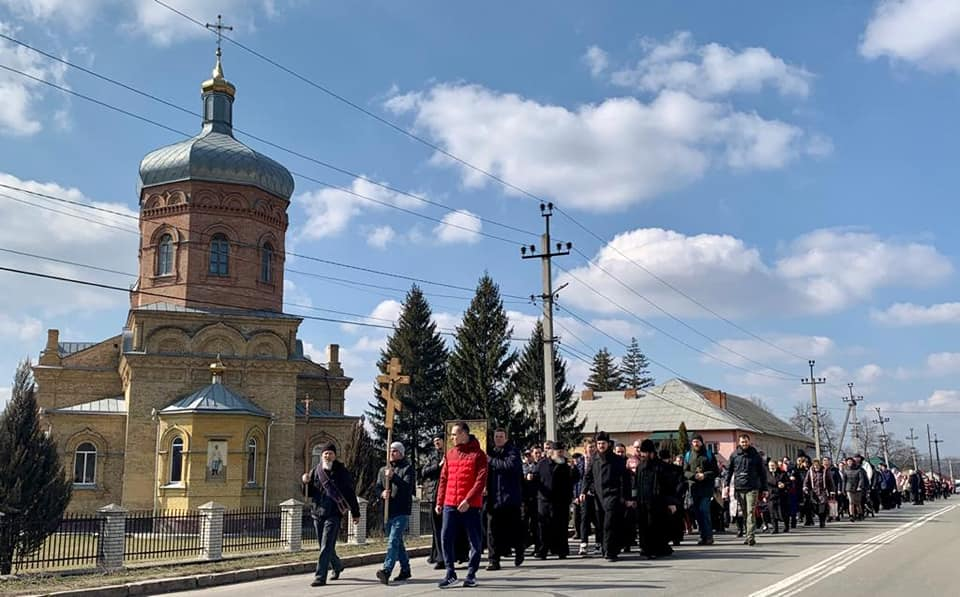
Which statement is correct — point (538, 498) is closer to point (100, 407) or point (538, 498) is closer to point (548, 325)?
point (548, 325)

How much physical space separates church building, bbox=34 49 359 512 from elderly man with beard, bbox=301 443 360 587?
22324 mm

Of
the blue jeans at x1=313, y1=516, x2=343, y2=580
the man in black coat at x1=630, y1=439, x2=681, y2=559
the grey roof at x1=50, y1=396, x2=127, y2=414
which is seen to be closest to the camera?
the blue jeans at x1=313, y1=516, x2=343, y2=580

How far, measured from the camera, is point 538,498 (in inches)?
533

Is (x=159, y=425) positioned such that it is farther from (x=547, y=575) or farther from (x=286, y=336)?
(x=547, y=575)

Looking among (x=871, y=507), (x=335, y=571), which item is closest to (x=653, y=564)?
(x=335, y=571)

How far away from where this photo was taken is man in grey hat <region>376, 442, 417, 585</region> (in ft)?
34.9

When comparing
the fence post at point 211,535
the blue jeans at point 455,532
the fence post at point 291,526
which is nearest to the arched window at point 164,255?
the fence post at point 291,526

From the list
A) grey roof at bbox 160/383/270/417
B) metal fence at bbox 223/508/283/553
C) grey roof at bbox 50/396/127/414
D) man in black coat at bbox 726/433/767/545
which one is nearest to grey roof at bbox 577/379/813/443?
grey roof at bbox 160/383/270/417

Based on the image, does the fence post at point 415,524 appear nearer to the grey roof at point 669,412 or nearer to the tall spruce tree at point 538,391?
the tall spruce tree at point 538,391

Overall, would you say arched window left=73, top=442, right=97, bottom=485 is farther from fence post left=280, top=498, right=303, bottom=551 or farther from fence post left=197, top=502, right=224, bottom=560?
fence post left=197, top=502, right=224, bottom=560

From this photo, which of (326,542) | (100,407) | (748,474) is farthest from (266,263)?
(326,542)

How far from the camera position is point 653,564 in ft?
39.0

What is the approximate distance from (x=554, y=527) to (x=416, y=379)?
38391 mm

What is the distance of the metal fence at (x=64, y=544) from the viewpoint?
1455 cm
